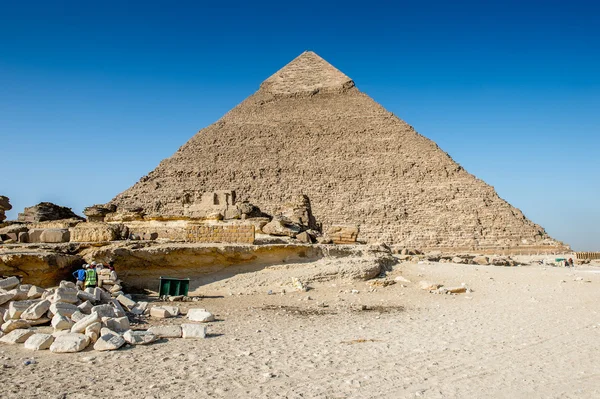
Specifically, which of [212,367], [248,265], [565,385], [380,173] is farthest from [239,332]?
[380,173]

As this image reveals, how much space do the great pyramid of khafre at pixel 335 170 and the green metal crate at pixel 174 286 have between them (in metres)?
Answer: 44.2

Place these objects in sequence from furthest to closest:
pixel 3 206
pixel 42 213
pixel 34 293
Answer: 1. pixel 42 213
2. pixel 3 206
3. pixel 34 293

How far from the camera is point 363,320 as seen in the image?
17.6 feet

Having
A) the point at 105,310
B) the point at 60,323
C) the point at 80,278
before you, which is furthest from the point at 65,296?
the point at 80,278

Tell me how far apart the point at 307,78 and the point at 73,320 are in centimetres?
7998

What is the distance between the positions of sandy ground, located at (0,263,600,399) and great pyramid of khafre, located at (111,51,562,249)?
145ft

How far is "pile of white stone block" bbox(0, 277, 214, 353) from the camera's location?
373cm

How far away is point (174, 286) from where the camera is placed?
6.41 m

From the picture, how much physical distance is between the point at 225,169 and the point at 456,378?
68403 mm

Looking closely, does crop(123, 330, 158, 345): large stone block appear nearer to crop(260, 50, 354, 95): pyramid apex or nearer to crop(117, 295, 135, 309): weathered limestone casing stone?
crop(117, 295, 135, 309): weathered limestone casing stone

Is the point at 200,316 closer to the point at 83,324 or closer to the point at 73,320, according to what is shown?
the point at 73,320

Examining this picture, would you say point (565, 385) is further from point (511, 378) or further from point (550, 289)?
point (550, 289)

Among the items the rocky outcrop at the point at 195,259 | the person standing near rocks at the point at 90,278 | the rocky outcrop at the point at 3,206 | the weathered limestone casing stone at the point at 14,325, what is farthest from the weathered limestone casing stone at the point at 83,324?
the rocky outcrop at the point at 3,206

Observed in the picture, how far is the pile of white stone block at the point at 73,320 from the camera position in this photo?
3.73 meters
